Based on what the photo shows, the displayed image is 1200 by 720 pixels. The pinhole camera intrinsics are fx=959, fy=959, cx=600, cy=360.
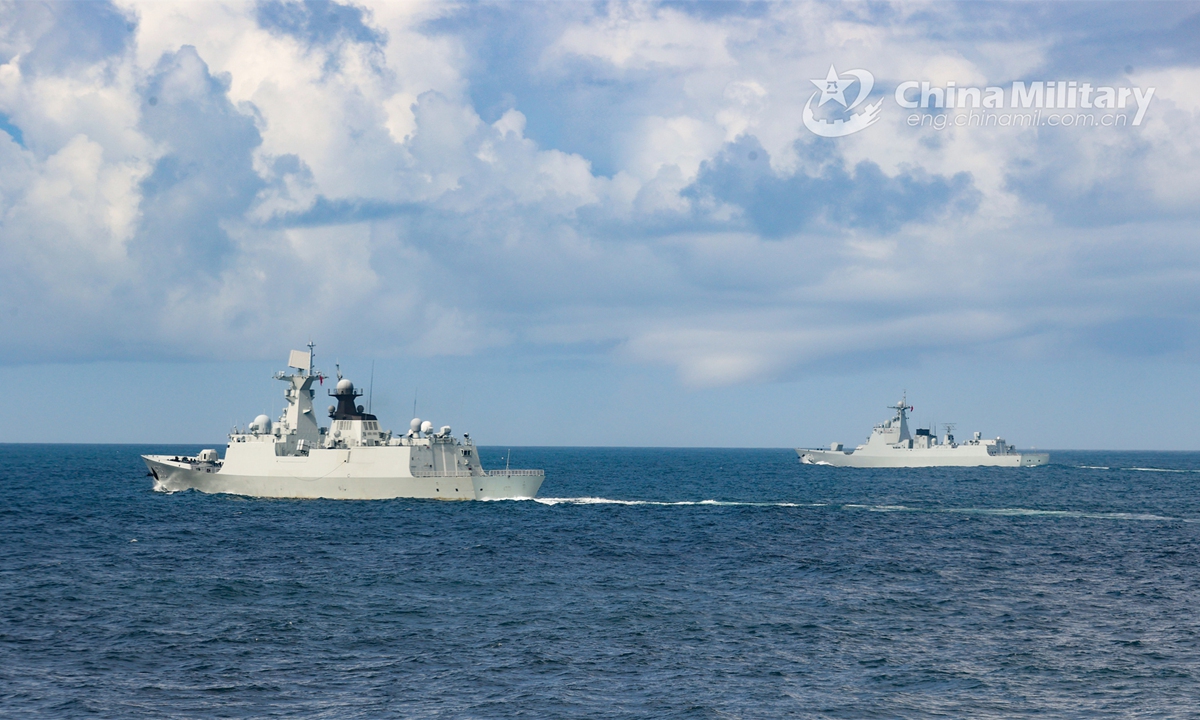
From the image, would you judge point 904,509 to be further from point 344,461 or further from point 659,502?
point 344,461

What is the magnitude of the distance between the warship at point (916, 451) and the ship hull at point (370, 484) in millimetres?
82991

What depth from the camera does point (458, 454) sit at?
68.7 meters

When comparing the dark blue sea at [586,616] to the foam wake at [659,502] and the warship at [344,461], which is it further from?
the foam wake at [659,502]

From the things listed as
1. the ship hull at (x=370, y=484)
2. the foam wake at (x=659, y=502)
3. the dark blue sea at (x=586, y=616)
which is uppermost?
the ship hull at (x=370, y=484)

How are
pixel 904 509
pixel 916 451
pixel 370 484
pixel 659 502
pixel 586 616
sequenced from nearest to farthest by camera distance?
pixel 586 616
pixel 370 484
pixel 904 509
pixel 659 502
pixel 916 451

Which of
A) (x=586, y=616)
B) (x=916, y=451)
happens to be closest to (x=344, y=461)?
(x=586, y=616)

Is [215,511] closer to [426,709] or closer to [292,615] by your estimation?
[292,615]

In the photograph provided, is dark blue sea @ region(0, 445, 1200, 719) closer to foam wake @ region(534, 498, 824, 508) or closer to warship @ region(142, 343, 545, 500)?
warship @ region(142, 343, 545, 500)

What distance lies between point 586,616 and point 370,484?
124ft

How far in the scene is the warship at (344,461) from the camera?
2618 inches

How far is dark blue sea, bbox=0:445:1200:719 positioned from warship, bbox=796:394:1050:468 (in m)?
75.6

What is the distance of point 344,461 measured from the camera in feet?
220

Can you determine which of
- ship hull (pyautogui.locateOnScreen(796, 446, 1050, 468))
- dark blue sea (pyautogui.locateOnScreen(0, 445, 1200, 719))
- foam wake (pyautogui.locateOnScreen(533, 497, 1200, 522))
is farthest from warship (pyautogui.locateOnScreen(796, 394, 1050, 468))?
dark blue sea (pyautogui.locateOnScreen(0, 445, 1200, 719))

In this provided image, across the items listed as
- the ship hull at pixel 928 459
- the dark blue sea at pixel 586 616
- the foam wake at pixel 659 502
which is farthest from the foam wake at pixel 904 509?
the ship hull at pixel 928 459
